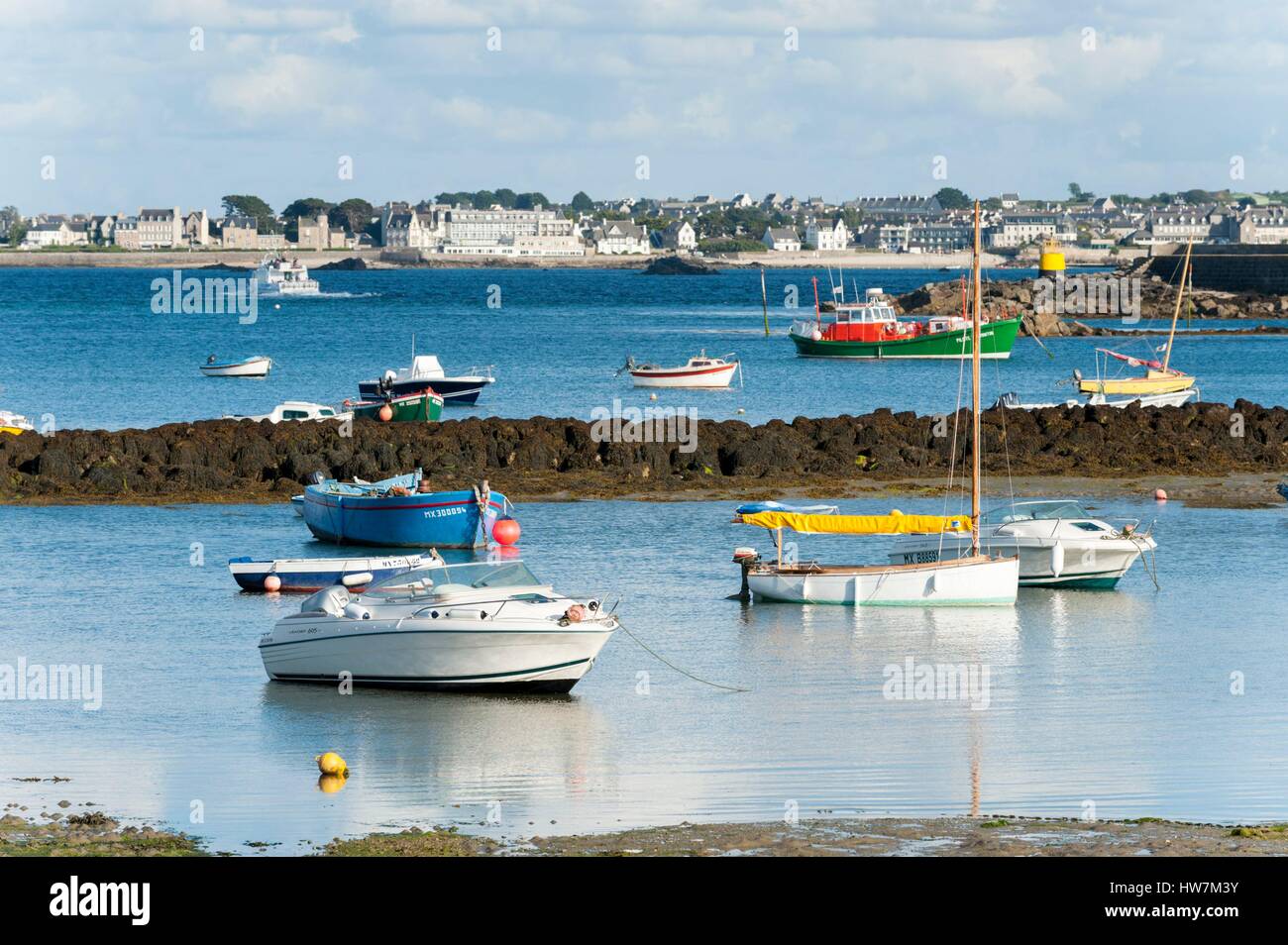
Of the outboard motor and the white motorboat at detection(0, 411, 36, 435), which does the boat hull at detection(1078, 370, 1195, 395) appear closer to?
the white motorboat at detection(0, 411, 36, 435)

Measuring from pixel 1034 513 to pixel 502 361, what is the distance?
58.1m

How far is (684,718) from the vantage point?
17.9 metres

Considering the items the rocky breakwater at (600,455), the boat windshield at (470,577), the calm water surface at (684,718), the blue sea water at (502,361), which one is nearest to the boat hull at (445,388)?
the blue sea water at (502,361)

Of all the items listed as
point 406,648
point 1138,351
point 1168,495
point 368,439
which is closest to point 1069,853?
point 406,648

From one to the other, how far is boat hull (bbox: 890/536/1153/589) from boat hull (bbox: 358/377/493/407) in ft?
94.8

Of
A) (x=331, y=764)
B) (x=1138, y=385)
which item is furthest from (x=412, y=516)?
(x=1138, y=385)

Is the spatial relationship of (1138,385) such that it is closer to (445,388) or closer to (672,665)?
(445,388)

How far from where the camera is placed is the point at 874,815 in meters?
13.9

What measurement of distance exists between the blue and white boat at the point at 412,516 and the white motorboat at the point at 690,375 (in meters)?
34.4

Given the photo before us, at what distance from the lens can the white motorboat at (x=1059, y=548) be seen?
83.4ft

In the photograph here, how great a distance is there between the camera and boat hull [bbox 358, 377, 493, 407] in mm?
52938
